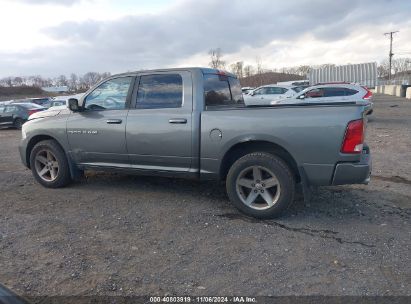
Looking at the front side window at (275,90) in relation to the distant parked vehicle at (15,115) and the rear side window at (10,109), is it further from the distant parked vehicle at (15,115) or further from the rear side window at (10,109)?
the rear side window at (10,109)

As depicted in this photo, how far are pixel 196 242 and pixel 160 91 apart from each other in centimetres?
221

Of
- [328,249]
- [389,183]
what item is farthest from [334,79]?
[328,249]

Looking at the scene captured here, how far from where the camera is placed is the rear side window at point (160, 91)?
4844mm

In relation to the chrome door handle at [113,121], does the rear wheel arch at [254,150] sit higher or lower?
lower

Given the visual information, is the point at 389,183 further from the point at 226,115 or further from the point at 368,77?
the point at 368,77

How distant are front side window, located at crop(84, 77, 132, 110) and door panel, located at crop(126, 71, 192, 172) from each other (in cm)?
23

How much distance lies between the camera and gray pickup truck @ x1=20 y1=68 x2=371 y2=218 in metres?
4.04

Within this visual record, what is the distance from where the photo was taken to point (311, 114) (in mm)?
4035

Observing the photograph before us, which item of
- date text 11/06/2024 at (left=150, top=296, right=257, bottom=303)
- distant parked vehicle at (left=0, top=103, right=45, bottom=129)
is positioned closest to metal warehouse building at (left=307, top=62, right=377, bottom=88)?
distant parked vehicle at (left=0, top=103, right=45, bottom=129)

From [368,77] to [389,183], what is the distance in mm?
40949

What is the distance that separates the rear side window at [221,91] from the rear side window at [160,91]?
374 millimetres

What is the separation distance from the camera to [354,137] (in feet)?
12.8

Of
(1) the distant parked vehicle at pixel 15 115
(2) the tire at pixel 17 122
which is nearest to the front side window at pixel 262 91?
(1) the distant parked vehicle at pixel 15 115

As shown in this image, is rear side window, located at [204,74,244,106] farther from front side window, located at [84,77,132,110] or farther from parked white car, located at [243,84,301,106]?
parked white car, located at [243,84,301,106]
